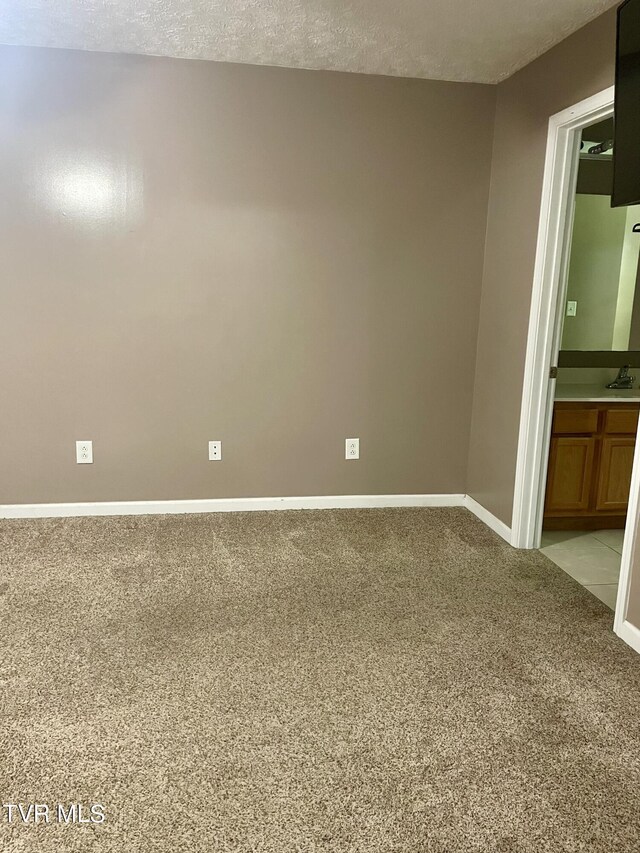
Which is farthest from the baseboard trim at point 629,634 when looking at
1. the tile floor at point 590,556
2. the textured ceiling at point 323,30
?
the textured ceiling at point 323,30

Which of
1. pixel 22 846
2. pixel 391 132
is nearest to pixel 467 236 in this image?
pixel 391 132

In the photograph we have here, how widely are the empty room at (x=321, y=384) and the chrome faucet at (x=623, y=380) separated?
0.01m

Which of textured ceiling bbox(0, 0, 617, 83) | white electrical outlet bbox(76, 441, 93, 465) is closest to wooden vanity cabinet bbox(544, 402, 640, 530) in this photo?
textured ceiling bbox(0, 0, 617, 83)

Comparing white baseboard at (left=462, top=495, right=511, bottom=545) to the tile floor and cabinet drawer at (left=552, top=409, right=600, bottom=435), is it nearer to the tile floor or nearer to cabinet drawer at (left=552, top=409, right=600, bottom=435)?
the tile floor

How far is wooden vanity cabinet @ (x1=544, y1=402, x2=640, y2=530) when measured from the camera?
358 cm

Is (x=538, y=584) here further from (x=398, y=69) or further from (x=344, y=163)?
(x=398, y=69)

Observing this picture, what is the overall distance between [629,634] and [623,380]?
1.79m

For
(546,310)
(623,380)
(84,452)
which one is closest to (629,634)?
(546,310)

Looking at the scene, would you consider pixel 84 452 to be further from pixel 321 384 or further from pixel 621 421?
pixel 621 421

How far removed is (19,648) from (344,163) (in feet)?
9.29

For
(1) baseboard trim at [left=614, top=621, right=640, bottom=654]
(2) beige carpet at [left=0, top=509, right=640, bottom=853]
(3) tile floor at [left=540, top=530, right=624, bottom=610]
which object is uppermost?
(1) baseboard trim at [left=614, top=621, right=640, bottom=654]

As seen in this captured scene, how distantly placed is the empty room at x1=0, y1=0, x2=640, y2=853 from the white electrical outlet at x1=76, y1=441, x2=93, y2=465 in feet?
0.12

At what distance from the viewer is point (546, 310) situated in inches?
127

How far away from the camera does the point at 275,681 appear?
228cm
